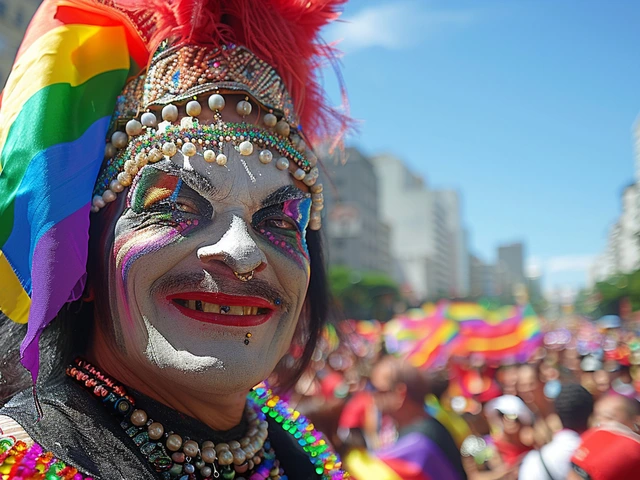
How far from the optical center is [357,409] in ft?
17.8

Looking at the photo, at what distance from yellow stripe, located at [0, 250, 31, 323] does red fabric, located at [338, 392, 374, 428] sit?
13.2ft

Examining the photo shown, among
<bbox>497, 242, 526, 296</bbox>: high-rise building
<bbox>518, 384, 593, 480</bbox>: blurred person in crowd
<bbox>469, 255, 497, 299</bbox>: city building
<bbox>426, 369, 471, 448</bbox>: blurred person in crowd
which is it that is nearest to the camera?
<bbox>518, 384, 593, 480</bbox>: blurred person in crowd

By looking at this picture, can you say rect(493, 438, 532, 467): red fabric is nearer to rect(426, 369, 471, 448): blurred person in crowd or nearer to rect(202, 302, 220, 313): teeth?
rect(426, 369, 471, 448): blurred person in crowd

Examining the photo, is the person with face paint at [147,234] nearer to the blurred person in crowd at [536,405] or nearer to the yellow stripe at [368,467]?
the yellow stripe at [368,467]

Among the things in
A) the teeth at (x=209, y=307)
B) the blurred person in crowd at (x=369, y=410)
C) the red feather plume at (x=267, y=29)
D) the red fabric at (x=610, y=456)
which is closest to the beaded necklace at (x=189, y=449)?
the teeth at (x=209, y=307)

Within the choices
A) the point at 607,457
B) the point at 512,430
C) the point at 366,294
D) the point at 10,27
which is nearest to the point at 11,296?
the point at 607,457

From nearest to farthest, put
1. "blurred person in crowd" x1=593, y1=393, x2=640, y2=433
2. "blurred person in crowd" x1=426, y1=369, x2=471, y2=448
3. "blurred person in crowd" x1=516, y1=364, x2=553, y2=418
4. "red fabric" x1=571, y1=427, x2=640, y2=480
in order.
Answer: "red fabric" x1=571, y1=427, x2=640, y2=480, "blurred person in crowd" x1=593, y1=393, x2=640, y2=433, "blurred person in crowd" x1=426, y1=369, x2=471, y2=448, "blurred person in crowd" x1=516, y1=364, x2=553, y2=418

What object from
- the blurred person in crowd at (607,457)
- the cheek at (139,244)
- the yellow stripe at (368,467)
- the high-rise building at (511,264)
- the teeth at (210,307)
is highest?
the cheek at (139,244)

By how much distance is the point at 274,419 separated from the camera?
2031 millimetres

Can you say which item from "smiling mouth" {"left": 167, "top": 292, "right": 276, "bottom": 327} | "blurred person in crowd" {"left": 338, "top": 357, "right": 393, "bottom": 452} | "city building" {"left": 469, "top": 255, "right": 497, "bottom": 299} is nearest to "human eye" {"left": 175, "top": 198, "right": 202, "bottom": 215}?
"smiling mouth" {"left": 167, "top": 292, "right": 276, "bottom": 327}

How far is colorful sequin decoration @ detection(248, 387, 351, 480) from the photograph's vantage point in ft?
6.23

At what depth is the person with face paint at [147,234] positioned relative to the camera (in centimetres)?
144

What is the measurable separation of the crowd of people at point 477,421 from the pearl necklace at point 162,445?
627 millimetres

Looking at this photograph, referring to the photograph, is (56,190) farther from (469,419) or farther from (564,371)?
(564,371)
